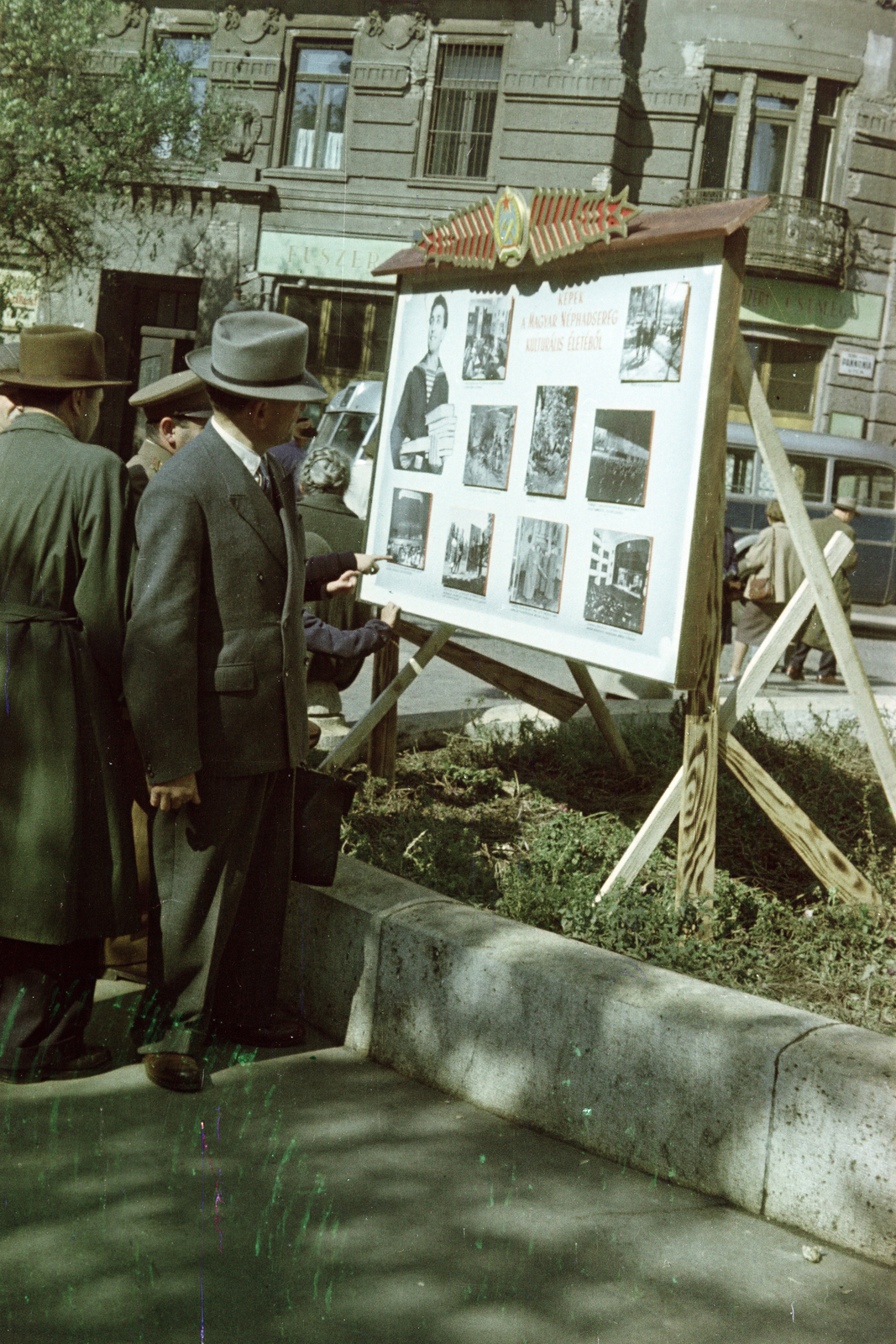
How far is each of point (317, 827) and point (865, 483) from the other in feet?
51.7

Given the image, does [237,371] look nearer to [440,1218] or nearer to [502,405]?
[502,405]

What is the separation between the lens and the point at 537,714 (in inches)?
249

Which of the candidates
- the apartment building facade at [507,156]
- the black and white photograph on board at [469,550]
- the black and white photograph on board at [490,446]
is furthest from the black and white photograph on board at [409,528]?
the apartment building facade at [507,156]

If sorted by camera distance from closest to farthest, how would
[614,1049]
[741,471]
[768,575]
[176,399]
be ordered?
[614,1049] → [176,399] → [768,575] → [741,471]

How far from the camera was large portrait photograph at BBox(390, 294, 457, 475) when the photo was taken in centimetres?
456

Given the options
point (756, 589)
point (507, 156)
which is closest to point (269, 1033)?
point (756, 589)

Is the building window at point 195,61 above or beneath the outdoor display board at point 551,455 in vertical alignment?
above

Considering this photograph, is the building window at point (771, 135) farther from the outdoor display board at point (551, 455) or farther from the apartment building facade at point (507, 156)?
the outdoor display board at point (551, 455)

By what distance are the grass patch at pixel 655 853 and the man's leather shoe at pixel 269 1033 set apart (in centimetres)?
69

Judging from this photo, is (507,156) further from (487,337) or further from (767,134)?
(487,337)

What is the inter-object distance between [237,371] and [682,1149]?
2112 millimetres

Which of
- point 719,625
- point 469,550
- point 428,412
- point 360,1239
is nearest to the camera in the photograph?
point 360,1239

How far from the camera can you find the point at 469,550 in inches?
176

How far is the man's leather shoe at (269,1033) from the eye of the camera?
144 inches
